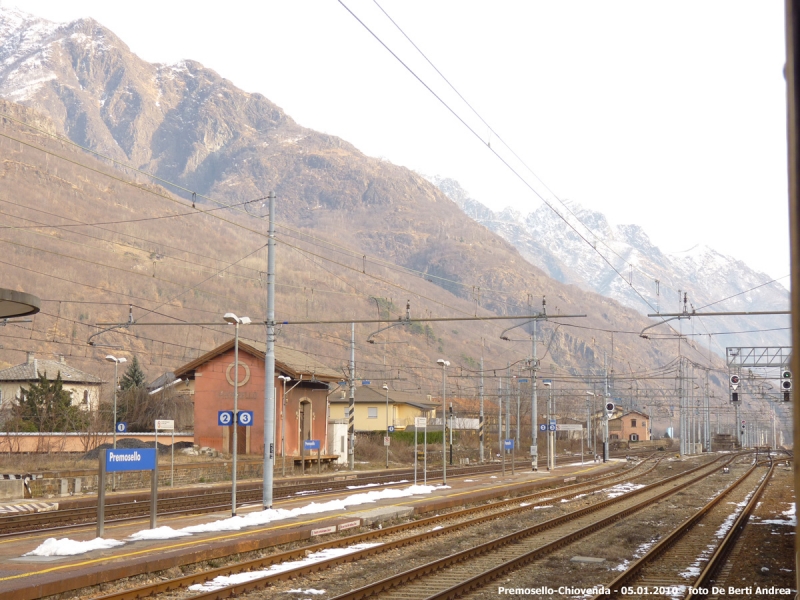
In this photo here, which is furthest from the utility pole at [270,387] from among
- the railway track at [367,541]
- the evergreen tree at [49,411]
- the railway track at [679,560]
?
the evergreen tree at [49,411]

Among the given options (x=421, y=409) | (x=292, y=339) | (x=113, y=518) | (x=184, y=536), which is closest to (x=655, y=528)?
(x=184, y=536)

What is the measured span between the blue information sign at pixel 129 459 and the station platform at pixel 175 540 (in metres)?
1.42

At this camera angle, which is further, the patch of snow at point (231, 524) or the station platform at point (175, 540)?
the patch of snow at point (231, 524)

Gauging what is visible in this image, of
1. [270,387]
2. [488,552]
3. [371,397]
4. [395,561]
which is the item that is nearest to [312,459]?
[270,387]

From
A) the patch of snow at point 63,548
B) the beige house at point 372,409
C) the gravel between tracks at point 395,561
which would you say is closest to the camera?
the gravel between tracks at point 395,561

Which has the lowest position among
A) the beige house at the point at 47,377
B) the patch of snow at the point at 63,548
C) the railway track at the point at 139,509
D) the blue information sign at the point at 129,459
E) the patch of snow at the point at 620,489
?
the patch of snow at the point at 620,489

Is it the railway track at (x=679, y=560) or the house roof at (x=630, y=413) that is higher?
the railway track at (x=679, y=560)

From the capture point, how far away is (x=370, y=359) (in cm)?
16750

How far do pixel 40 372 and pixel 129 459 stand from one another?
186 feet

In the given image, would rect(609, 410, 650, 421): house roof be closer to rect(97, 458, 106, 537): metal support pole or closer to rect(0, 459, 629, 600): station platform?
rect(0, 459, 629, 600): station platform

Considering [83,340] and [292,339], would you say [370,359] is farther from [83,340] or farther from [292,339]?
[83,340]

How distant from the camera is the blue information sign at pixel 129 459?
60.6ft

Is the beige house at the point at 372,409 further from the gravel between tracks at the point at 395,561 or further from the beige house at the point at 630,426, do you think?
the beige house at the point at 630,426

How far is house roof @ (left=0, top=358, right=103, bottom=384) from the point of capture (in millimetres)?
72231
